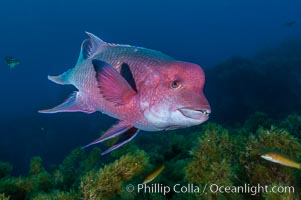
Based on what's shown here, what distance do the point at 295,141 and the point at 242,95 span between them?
45.0 feet

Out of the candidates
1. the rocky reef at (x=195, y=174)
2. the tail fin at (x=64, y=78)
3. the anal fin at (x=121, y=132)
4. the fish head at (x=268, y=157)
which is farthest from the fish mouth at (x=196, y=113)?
the tail fin at (x=64, y=78)

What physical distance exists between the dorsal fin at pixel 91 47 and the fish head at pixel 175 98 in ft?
2.81

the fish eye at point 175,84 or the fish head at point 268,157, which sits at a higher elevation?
the fish eye at point 175,84

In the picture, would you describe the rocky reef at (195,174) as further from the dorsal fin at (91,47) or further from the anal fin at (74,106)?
the dorsal fin at (91,47)

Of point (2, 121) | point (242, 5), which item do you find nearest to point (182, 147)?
point (2, 121)

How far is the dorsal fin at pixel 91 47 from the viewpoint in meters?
2.78

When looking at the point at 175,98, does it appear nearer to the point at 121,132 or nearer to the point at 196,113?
the point at 196,113

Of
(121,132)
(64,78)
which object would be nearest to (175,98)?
(121,132)

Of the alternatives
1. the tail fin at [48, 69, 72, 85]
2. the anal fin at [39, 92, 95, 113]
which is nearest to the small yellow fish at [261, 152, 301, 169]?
the anal fin at [39, 92, 95, 113]

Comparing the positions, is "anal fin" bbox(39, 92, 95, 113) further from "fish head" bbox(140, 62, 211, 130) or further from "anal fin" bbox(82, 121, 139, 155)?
"fish head" bbox(140, 62, 211, 130)

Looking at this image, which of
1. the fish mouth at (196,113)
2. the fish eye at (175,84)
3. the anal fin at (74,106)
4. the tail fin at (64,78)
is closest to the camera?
the fish mouth at (196,113)

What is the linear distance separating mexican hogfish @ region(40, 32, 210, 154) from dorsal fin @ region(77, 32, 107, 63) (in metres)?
0.33

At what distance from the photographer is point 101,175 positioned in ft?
9.35

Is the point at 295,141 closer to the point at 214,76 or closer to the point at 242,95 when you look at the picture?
the point at 242,95
